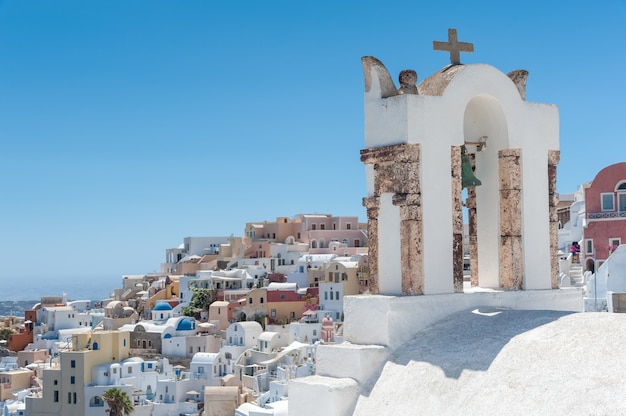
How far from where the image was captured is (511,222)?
7371 millimetres

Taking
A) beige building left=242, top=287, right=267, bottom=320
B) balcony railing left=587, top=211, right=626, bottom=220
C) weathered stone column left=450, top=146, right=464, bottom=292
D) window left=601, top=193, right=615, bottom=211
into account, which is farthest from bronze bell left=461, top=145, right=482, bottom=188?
beige building left=242, top=287, right=267, bottom=320

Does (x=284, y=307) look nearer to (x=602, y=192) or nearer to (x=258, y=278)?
(x=258, y=278)

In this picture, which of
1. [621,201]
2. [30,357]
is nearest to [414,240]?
[621,201]

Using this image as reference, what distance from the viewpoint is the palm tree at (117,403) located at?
3631 cm

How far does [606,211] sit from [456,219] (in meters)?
27.1

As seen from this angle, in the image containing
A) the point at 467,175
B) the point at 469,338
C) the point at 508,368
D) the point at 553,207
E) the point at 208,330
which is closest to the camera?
the point at 508,368

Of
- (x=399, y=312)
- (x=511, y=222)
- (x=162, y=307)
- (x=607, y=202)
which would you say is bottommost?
(x=162, y=307)

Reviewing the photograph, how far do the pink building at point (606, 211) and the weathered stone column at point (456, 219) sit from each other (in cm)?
2627

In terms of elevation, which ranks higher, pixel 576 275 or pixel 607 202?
pixel 607 202

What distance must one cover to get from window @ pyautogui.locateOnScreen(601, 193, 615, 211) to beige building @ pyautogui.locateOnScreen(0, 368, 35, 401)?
101 ft

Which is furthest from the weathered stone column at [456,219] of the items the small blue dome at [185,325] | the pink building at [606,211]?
the small blue dome at [185,325]

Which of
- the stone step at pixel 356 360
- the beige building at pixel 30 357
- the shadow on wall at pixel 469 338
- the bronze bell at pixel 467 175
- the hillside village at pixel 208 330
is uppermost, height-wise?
the bronze bell at pixel 467 175

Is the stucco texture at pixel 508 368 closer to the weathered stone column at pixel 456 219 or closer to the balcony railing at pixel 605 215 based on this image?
the weathered stone column at pixel 456 219

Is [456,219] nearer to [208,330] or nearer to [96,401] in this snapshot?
[96,401]
